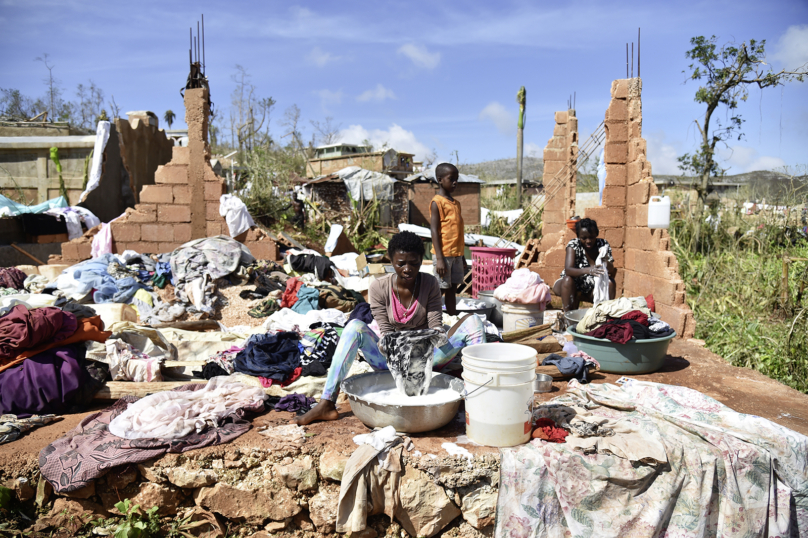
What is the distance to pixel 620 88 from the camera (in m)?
6.64

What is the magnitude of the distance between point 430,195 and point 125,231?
41.3ft

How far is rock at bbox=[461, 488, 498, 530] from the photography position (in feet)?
9.24

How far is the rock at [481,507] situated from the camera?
2.82 meters

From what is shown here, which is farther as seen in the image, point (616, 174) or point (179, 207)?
point (179, 207)

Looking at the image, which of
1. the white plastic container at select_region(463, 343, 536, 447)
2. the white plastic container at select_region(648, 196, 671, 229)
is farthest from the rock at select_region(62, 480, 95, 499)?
the white plastic container at select_region(648, 196, 671, 229)

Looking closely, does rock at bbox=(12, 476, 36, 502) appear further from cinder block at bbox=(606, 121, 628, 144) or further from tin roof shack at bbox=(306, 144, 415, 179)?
tin roof shack at bbox=(306, 144, 415, 179)

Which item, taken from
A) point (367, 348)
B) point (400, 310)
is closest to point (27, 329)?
point (367, 348)

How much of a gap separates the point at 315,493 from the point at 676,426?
215cm

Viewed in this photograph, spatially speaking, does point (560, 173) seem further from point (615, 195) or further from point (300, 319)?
point (300, 319)

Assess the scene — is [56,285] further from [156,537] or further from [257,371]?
[156,537]

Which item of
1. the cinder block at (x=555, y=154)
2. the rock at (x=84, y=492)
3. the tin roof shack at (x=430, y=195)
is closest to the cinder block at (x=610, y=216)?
the cinder block at (x=555, y=154)

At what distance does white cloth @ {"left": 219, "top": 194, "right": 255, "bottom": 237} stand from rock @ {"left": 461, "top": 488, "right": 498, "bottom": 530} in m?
6.73

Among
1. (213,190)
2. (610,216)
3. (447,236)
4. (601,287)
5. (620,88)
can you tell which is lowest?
(601,287)

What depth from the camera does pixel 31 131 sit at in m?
15.1
